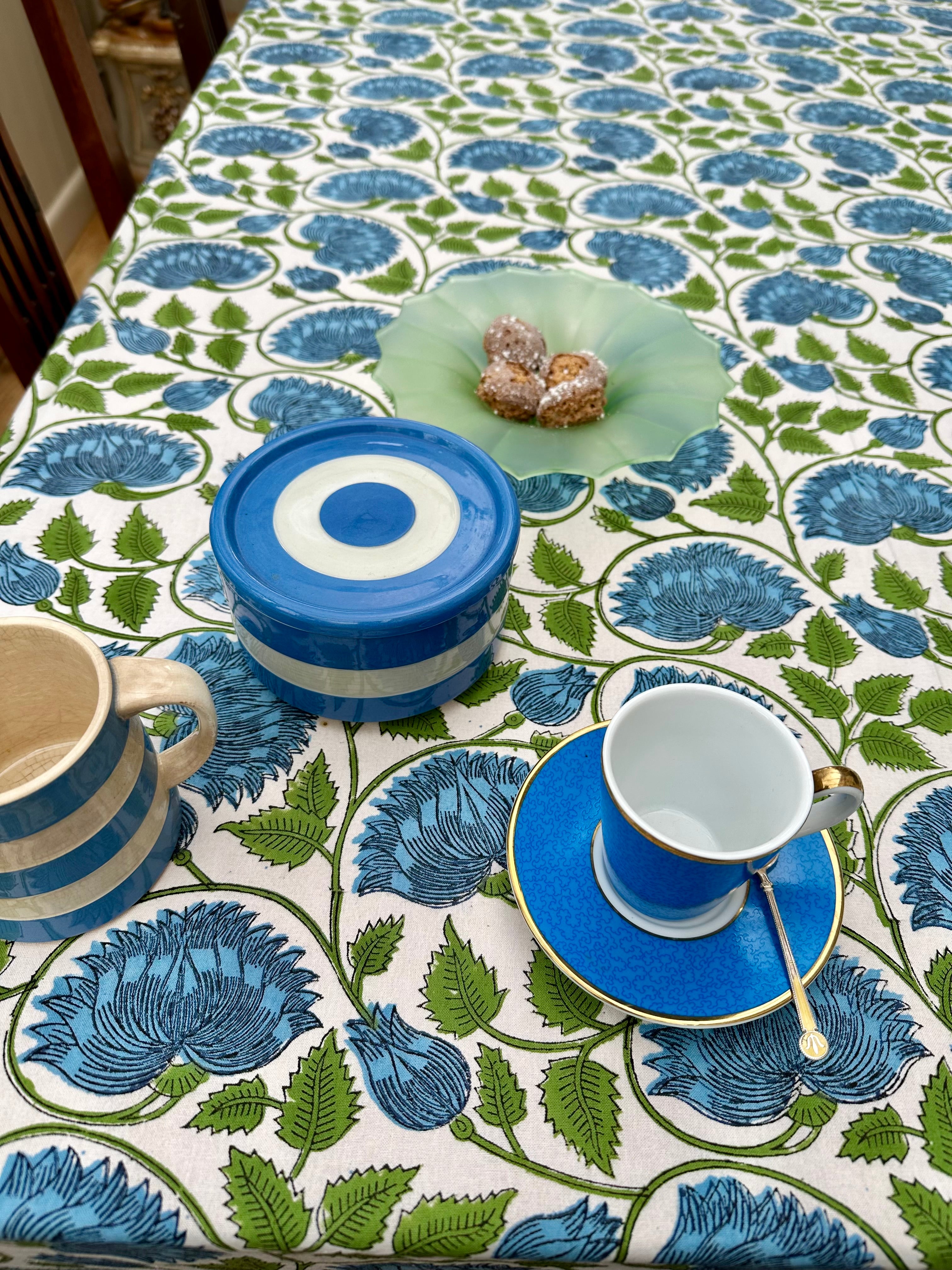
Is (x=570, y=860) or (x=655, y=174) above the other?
(x=655, y=174)

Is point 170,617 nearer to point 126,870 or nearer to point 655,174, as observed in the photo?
point 126,870

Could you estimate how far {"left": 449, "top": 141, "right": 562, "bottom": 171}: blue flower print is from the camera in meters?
1.05

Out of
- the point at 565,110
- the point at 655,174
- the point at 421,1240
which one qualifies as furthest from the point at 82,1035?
the point at 565,110

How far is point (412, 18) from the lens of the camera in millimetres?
1325

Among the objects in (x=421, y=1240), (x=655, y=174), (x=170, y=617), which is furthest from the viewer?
(x=655, y=174)

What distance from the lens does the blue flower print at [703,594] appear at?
61 centimetres

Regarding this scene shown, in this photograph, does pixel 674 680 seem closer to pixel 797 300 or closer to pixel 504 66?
pixel 797 300

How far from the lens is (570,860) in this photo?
1.46ft

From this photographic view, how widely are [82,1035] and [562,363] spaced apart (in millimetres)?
571

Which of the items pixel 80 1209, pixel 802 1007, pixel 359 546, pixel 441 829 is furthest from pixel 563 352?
pixel 80 1209

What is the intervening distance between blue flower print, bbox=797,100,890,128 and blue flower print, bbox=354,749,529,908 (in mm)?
1121

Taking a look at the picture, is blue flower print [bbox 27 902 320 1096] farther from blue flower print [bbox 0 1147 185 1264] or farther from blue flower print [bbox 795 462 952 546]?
blue flower print [bbox 795 462 952 546]

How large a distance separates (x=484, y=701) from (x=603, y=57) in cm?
118

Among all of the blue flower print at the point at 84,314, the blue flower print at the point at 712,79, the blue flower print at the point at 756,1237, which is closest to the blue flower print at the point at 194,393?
the blue flower print at the point at 84,314
